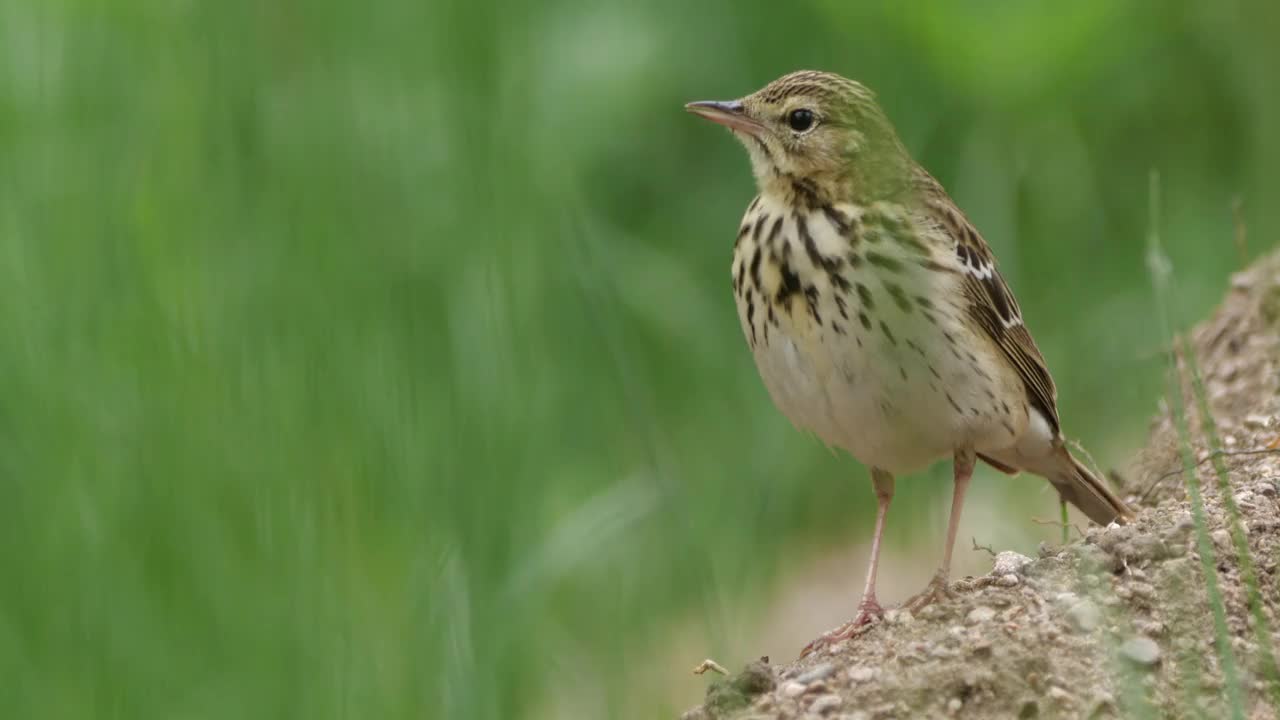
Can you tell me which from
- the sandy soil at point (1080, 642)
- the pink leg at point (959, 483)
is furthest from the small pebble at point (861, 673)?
the pink leg at point (959, 483)

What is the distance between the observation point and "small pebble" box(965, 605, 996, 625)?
153 inches

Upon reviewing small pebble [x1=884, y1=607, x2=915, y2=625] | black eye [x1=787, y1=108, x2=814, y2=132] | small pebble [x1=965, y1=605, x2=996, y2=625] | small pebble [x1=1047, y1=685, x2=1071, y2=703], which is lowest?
small pebble [x1=1047, y1=685, x2=1071, y2=703]

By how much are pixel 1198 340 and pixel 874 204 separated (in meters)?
1.75

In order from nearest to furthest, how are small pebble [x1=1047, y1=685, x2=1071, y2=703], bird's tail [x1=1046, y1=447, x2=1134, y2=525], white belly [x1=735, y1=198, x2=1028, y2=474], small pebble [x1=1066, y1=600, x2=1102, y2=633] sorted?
small pebble [x1=1047, y1=685, x2=1071, y2=703] < small pebble [x1=1066, y1=600, x2=1102, y2=633] < white belly [x1=735, y1=198, x2=1028, y2=474] < bird's tail [x1=1046, y1=447, x2=1134, y2=525]

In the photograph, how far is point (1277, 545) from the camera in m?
Result: 4.00

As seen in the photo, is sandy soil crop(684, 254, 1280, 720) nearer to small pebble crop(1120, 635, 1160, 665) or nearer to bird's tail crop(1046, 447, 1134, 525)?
small pebble crop(1120, 635, 1160, 665)

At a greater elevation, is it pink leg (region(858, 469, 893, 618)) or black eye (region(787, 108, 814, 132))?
A: black eye (region(787, 108, 814, 132))

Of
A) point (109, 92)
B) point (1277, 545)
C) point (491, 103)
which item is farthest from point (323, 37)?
point (1277, 545)

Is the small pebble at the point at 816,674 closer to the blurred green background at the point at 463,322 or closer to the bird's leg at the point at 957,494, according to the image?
the blurred green background at the point at 463,322

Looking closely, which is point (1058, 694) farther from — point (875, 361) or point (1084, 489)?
point (1084, 489)

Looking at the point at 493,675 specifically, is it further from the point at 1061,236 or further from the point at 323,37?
the point at 1061,236

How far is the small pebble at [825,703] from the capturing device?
3.62 metres

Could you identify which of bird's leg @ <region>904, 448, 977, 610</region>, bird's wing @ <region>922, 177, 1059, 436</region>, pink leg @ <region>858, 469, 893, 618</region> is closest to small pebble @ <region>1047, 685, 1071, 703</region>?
bird's leg @ <region>904, 448, 977, 610</region>

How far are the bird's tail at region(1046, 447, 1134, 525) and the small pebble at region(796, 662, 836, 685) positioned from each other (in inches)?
62.5
